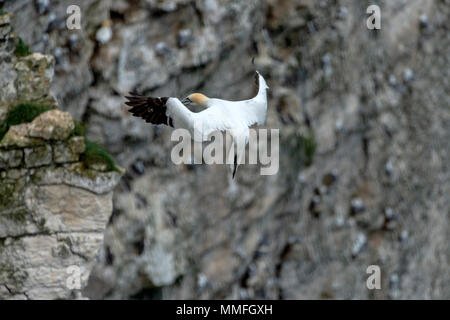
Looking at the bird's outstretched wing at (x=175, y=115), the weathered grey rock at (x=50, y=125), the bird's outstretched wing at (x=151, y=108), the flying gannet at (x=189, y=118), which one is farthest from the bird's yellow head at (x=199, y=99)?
the weathered grey rock at (x=50, y=125)

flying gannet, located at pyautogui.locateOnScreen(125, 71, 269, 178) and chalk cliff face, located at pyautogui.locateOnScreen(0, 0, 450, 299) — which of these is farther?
chalk cliff face, located at pyautogui.locateOnScreen(0, 0, 450, 299)

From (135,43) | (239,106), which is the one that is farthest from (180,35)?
(239,106)

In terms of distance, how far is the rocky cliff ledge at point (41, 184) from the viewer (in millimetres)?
10531

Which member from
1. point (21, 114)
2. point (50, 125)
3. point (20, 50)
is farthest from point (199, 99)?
point (20, 50)

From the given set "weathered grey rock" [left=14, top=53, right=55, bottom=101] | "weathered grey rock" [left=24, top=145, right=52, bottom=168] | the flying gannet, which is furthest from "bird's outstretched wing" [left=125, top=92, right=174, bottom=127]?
"weathered grey rock" [left=14, top=53, right=55, bottom=101]

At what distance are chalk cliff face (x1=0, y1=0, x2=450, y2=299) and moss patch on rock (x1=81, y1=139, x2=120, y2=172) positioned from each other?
1.15 feet

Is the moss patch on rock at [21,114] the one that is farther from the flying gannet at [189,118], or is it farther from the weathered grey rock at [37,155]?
the flying gannet at [189,118]

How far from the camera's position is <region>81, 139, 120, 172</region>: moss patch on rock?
10836mm

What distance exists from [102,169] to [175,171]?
4.89 m

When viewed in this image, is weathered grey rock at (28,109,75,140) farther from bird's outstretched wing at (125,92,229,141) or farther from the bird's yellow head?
bird's outstretched wing at (125,92,229,141)

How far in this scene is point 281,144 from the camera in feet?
58.8

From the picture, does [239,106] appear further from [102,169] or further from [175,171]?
[175,171]

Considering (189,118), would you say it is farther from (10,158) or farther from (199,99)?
(10,158)

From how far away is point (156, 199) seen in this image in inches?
611
